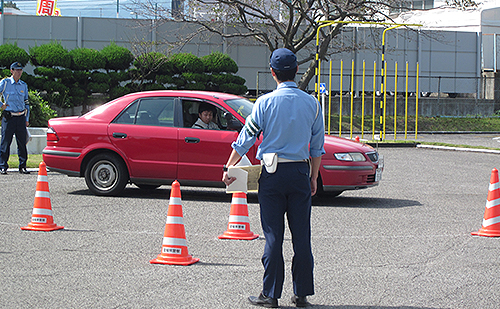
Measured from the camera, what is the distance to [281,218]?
4691 millimetres

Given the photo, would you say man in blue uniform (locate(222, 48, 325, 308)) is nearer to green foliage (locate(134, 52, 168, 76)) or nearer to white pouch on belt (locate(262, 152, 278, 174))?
white pouch on belt (locate(262, 152, 278, 174))

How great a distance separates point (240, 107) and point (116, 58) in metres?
20.7

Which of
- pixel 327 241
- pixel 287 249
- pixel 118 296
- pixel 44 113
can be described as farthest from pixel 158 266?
pixel 44 113

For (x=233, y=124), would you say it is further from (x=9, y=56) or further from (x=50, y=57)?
(x=50, y=57)

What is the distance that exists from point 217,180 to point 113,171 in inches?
68.7

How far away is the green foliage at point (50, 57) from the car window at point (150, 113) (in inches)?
788

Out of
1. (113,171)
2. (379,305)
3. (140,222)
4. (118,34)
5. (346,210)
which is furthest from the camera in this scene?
(118,34)

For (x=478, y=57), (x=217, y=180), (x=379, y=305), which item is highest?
(x=478, y=57)

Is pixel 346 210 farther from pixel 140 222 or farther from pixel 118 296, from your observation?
pixel 118 296

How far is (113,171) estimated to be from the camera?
33.9ft

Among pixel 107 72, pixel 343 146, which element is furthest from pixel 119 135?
pixel 107 72

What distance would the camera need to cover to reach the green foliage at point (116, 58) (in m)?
29.7

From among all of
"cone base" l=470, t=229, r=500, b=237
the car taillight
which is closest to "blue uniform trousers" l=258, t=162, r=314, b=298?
"cone base" l=470, t=229, r=500, b=237

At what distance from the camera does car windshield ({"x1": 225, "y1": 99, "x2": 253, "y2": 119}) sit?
1010cm
